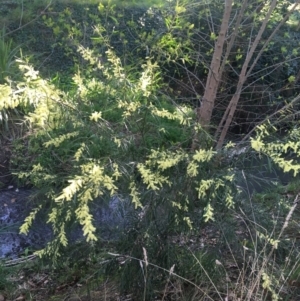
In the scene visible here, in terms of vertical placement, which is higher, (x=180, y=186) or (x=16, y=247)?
(x=180, y=186)

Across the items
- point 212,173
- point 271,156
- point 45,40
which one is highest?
point 271,156

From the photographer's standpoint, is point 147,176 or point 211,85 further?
point 211,85

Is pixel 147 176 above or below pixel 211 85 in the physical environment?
below

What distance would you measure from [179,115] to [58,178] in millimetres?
841

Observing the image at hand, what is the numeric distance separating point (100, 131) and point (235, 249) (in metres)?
1.03

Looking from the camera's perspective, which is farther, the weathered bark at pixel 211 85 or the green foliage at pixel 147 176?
the weathered bark at pixel 211 85

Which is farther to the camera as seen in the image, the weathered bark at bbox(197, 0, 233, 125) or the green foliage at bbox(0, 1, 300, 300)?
the weathered bark at bbox(197, 0, 233, 125)

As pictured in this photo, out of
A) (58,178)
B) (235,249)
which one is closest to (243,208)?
(235,249)

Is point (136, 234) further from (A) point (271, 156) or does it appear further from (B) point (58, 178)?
(A) point (271, 156)

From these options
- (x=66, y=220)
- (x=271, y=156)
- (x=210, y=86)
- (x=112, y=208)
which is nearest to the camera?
(x=271, y=156)

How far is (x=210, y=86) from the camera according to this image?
3.85 meters

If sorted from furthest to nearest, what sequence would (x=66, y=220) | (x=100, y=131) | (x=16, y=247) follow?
1. (x=16, y=247)
2. (x=100, y=131)
3. (x=66, y=220)

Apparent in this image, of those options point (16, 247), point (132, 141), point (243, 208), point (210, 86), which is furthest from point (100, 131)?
point (16, 247)

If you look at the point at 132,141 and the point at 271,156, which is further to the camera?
the point at 132,141
